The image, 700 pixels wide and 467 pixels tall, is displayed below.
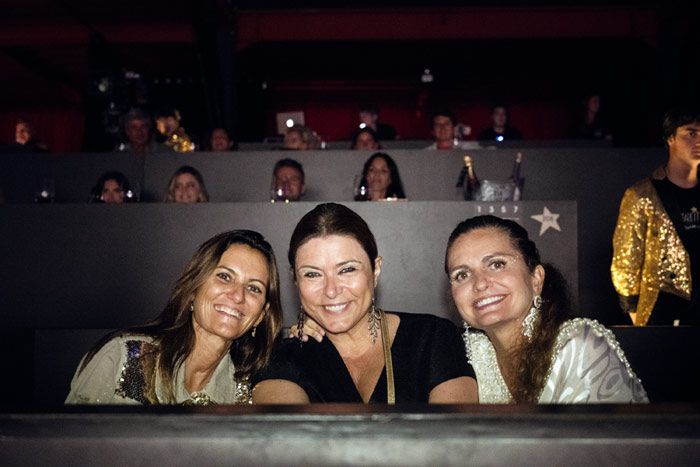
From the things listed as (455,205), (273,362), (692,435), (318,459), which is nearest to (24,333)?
(273,362)

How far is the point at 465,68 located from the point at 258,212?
28.1ft

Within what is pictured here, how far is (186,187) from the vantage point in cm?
390

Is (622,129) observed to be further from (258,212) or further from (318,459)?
(318,459)

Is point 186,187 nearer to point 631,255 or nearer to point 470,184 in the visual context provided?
point 470,184

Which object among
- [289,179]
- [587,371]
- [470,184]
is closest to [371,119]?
[289,179]

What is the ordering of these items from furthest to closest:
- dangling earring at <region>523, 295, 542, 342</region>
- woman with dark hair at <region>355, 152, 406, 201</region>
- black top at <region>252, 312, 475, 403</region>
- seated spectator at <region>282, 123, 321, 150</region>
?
1. seated spectator at <region>282, 123, 321, 150</region>
2. woman with dark hair at <region>355, 152, 406, 201</region>
3. dangling earring at <region>523, 295, 542, 342</region>
4. black top at <region>252, 312, 475, 403</region>

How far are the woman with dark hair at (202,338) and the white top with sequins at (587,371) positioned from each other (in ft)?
2.70

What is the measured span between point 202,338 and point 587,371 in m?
1.23

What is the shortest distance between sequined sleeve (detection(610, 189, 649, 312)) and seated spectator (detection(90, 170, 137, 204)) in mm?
2941

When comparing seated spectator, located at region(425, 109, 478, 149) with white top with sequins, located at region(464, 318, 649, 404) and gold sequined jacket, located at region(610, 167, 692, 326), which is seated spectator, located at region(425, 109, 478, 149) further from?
white top with sequins, located at region(464, 318, 649, 404)

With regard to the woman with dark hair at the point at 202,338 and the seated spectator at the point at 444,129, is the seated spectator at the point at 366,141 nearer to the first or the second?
the seated spectator at the point at 444,129

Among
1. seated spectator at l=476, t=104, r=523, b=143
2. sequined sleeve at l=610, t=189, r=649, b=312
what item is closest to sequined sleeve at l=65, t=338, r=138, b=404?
sequined sleeve at l=610, t=189, r=649, b=312

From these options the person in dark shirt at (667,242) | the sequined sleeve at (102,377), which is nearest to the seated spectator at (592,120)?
the person in dark shirt at (667,242)

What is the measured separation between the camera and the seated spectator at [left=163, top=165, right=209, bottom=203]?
12.7ft
